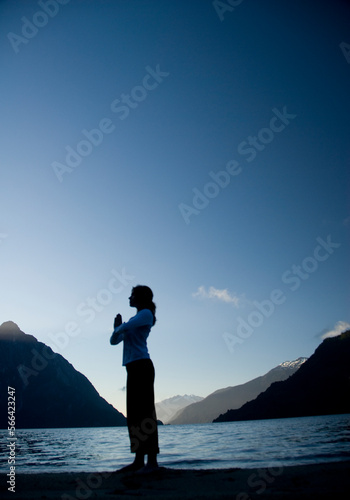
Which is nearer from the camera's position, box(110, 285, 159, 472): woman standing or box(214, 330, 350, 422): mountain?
box(110, 285, 159, 472): woman standing

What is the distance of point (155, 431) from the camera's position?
4.12 metres

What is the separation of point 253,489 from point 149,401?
1671 mm

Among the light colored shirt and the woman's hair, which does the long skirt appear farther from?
the woman's hair

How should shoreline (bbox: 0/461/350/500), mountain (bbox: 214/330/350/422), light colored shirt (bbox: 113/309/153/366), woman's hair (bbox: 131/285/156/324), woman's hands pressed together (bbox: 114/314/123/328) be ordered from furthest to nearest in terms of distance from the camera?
mountain (bbox: 214/330/350/422)
woman's hair (bbox: 131/285/156/324)
woman's hands pressed together (bbox: 114/314/123/328)
light colored shirt (bbox: 113/309/153/366)
shoreline (bbox: 0/461/350/500)

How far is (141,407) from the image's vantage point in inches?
161

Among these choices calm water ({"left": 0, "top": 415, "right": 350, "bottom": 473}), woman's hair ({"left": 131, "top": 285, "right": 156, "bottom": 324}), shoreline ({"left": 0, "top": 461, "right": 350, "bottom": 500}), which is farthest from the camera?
calm water ({"left": 0, "top": 415, "right": 350, "bottom": 473})

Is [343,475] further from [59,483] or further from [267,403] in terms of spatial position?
[267,403]

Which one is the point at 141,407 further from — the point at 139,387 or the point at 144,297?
the point at 144,297

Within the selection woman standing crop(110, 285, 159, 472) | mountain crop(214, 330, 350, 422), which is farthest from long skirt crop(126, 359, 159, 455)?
mountain crop(214, 330, 350, 422)

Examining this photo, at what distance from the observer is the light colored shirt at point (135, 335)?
168 inches

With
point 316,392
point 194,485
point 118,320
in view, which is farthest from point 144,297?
point 316,392

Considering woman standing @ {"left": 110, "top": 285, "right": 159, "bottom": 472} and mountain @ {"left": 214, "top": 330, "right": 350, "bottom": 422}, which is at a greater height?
woman standing @ {"left": 110, "top": 285, "right": 159, "bottom": 472}

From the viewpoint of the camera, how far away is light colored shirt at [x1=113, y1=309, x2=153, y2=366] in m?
4.26

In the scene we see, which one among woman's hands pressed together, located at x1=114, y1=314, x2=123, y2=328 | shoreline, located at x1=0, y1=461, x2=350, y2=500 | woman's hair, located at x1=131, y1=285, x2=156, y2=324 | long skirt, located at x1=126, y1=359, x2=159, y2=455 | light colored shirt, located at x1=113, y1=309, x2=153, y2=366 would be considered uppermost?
woman's hair, located at x1=131, y1=285, x2=156, y2=324
